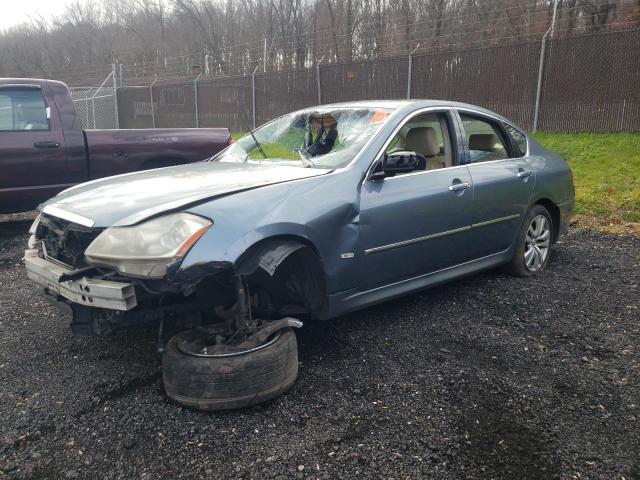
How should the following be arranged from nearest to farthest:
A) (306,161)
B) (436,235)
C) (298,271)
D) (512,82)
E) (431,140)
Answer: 1. (298,271)
2. (306,161)
3. (436,235)
4. (431,140)
5. (512,82)

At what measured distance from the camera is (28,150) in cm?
657

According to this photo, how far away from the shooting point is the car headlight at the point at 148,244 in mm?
2750

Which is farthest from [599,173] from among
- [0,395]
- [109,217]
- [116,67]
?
[116,67]

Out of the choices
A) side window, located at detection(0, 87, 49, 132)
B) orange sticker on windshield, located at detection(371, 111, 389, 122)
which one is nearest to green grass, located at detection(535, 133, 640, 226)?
orange sticker on windshield, located at detection(371, 111, 389, 122)

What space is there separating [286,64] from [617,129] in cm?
1300

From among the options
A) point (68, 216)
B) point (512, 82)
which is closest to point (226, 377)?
point (68, 216)

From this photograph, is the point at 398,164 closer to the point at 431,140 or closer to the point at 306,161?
the point at 306,161

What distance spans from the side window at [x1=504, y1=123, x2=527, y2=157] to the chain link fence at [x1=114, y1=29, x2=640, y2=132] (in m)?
6.38

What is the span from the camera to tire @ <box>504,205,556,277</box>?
5.03 metres

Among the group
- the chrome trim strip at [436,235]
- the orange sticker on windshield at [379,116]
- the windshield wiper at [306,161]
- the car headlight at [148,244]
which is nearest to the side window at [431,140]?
the orange sticker on windshield at [379,116]

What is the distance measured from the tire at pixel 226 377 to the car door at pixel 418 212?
0.95m

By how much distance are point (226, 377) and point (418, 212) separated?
1808 millimetres

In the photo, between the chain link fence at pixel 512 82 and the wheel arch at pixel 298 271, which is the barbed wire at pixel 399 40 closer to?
the chain link fence at pixel 512 82

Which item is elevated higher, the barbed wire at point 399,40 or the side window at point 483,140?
the barbed wire at point 399,40
